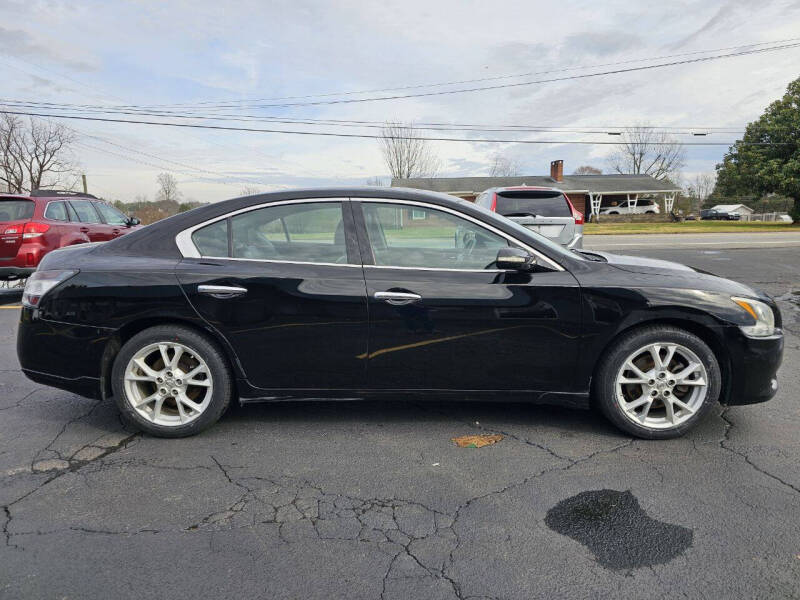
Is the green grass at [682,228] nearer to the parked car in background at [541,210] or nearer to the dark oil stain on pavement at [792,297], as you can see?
the dark oil stain on pavement at [792,297]

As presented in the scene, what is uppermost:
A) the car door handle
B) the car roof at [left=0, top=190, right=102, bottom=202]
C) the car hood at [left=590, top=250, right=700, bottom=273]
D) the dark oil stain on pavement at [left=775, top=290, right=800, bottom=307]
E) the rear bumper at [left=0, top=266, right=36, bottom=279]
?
the car roof at [left=0, top=190, right=102, bottom=202]

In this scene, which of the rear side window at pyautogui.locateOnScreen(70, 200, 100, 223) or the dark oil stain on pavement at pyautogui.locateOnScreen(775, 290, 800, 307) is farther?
the rear side window at pyautogui.locateOnScreen(70, 200, 100, 223)

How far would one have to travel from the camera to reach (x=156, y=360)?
11.1ft

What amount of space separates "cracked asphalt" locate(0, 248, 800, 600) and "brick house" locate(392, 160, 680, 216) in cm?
4464

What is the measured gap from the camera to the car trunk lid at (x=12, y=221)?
794 cm

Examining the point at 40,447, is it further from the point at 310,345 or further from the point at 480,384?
the point at 480,384

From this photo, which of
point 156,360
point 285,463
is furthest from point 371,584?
point 156,360

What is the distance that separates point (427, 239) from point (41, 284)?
2.46m

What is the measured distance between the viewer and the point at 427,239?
3.48 meters

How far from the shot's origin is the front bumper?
3.22 metres

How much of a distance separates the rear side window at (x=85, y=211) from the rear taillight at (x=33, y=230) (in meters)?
0.99

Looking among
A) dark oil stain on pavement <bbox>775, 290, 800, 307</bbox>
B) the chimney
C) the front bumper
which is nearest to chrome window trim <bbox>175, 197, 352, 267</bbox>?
the front bumper

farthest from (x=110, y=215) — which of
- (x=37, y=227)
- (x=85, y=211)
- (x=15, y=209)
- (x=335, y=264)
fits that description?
(x=335, y=264)

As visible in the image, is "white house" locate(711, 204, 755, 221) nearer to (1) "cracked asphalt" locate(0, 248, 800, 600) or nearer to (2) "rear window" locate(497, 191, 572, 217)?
(2) "rear window" locate(497, 191, 572, 217)
